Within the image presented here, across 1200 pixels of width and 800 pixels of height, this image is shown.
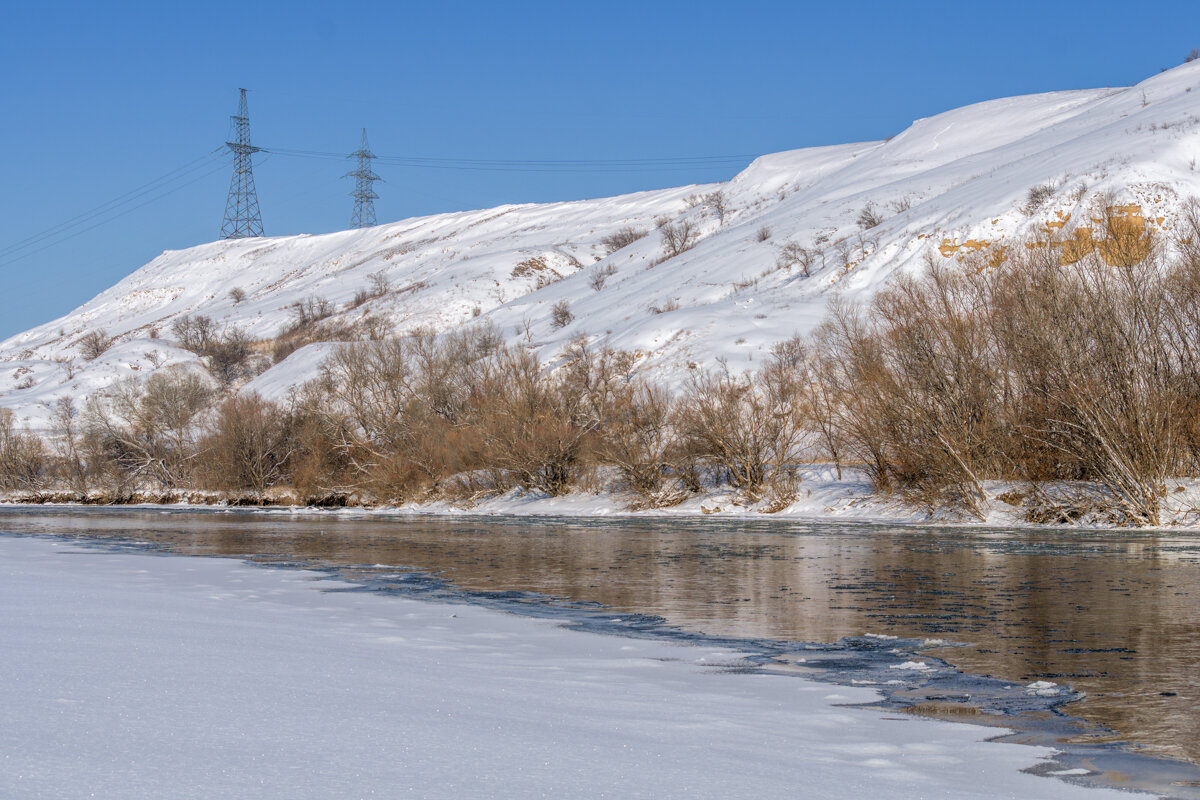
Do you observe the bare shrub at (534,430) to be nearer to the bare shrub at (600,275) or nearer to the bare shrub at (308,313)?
the bare shrub at (600,275)

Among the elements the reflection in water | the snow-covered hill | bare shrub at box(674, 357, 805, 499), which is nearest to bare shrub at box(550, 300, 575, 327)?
the snow-covered hill

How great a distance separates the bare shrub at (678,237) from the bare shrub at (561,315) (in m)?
19.1

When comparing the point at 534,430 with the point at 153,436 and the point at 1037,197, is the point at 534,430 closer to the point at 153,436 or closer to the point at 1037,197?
the point at 153,436

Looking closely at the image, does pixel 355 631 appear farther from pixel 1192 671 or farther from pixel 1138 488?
pixel 1138 488

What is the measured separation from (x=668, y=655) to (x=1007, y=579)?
10.1 meters

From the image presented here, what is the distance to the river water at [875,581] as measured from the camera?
1002 centimetres

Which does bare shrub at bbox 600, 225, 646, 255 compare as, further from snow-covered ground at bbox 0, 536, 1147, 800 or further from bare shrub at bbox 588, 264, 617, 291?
snow-covered ground at bbox 0, 536, 1147, 800

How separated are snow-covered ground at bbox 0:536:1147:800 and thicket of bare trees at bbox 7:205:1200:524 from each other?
84.1 ft

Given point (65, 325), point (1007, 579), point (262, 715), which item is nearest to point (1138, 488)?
point (1007, 579)

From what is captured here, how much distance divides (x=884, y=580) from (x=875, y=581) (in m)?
0.23

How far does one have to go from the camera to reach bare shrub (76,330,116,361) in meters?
120

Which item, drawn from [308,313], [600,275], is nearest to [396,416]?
[600,275]

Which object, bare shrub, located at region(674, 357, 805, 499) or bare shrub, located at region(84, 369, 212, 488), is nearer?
A: bare shrub, located at region(674, 357, 805, 499)

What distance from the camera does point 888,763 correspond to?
20.0 ft
